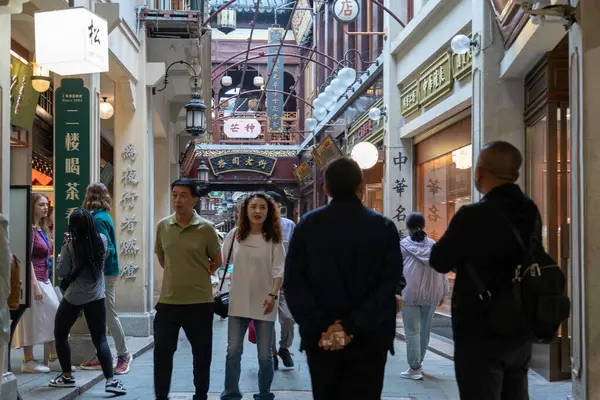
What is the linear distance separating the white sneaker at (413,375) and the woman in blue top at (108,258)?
287cm

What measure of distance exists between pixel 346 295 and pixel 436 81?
31.6ft

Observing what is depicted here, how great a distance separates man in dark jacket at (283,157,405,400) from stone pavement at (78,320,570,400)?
10.8ft

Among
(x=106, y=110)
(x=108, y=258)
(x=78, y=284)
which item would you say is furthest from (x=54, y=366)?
(x=106, y=110)

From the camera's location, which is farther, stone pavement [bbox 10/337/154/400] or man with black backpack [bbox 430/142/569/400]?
stone pavement [bbox 10/337/154/400]

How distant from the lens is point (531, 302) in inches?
145

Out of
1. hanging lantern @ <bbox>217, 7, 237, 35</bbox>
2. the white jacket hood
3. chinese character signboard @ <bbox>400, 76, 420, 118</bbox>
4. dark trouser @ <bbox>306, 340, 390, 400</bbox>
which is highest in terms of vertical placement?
hanging lantern @ <bbox>217, 7, 237, 35</bbox>

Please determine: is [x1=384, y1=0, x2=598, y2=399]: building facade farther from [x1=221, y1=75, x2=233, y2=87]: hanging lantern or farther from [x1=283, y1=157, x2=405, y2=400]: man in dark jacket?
[x1=221, y1=75, x2=233, y2=87]: hanging lantern

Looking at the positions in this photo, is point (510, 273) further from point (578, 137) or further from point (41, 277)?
point (41, 277)

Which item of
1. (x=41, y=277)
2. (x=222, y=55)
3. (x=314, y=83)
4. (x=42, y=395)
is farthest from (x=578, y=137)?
(x=222, y=55)

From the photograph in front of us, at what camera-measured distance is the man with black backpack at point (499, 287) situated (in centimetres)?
371

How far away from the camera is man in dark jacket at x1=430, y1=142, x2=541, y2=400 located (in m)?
3.78

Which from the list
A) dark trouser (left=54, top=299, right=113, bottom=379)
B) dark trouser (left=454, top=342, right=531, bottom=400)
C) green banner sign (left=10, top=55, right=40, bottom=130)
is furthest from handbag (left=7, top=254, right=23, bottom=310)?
green banner sign (left=10, top=55, right=40, bottom=130)

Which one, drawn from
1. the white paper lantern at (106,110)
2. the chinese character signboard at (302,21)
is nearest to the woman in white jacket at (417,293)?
the white paper lantern at (106,110)

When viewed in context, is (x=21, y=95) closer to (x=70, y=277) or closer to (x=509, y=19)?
(x=70, y=277)
